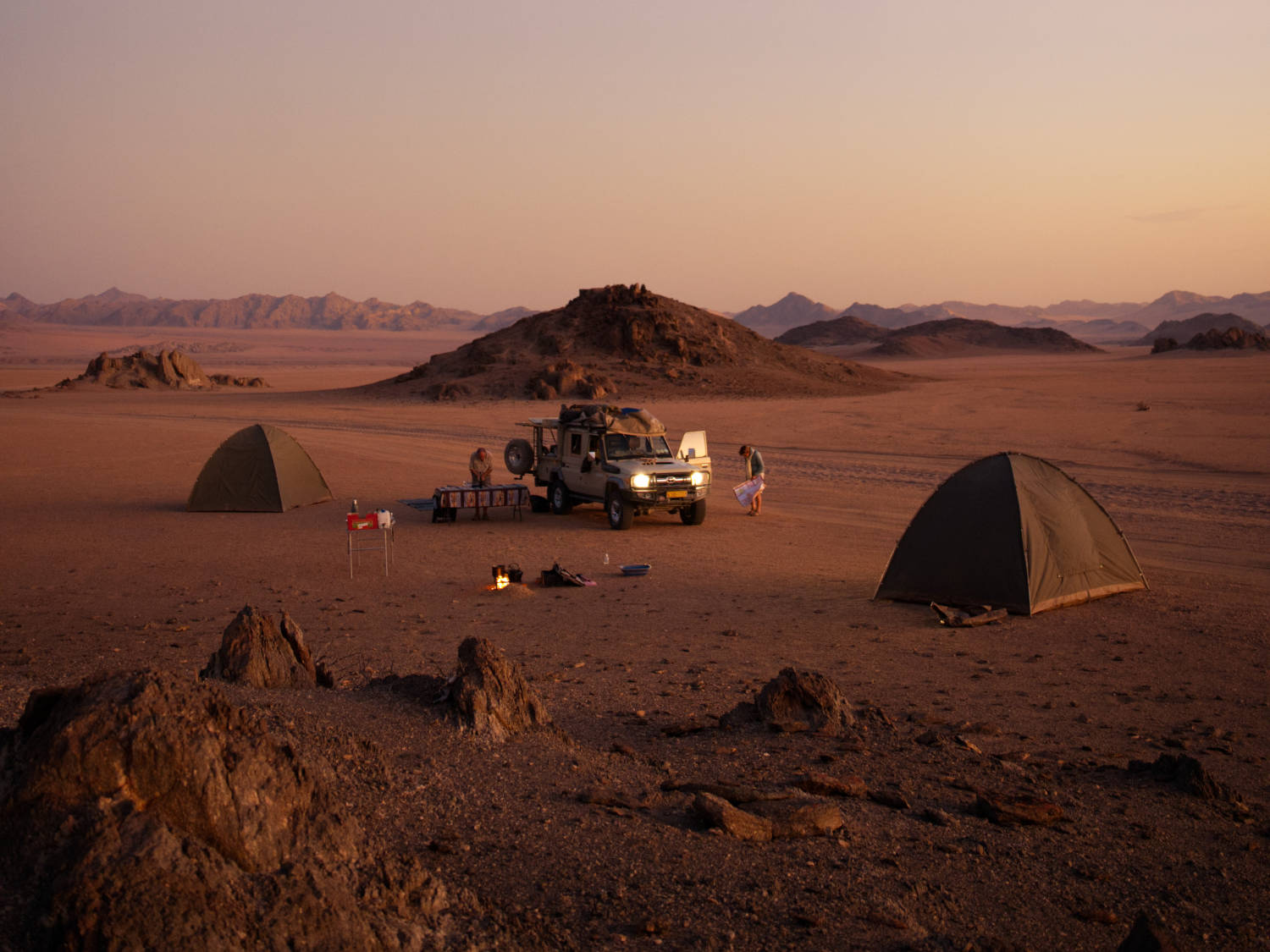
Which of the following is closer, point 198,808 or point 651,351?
point 198,808

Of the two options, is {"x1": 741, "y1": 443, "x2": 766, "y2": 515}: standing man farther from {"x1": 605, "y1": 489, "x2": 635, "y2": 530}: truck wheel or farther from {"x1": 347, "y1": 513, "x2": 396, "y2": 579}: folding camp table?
{"x1": 347, "y1": 513, "x2": 396, "y2": 579}: folding camp table

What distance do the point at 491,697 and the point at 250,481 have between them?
584 inches

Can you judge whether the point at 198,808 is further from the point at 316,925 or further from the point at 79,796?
the point at 316,925

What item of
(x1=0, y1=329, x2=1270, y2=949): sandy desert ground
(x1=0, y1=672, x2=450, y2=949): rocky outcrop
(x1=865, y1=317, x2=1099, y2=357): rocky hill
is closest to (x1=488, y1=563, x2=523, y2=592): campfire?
(x1=0, y1=329, x2=1270, y2=949): sandy desert ground

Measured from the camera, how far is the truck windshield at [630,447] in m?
18.8

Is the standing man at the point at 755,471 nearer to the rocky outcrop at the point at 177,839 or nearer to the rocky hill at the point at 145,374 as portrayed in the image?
the rocky outcrop at the point at 177,839

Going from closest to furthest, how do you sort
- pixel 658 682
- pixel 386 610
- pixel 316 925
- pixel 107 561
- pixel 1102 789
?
pixel 316 925 < pixel 1102 789 < pixel 658 682 < pixel 386 610 < pixel 107 561

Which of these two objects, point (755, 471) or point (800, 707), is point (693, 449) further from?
point (800, 707)

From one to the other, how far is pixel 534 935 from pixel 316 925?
87 centimetres

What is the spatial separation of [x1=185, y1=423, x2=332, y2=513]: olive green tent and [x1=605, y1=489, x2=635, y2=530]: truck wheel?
646 cm

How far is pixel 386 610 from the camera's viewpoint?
11602 mm

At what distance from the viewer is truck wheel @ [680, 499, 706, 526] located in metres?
18.3

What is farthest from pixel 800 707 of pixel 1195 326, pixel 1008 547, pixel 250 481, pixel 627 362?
pixel 1195 326

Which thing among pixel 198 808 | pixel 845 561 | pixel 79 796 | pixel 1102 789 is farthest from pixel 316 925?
pixel 845 561
